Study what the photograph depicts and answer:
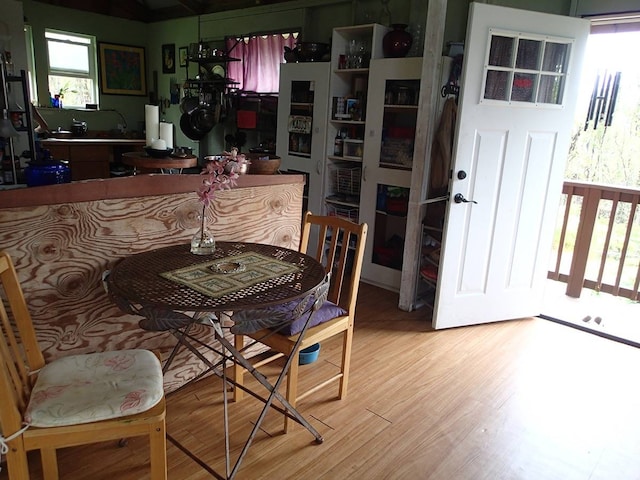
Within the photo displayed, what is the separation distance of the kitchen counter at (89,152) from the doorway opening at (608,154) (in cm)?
540

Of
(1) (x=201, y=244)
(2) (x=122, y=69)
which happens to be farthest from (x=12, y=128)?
(2) (x=122, y=69)

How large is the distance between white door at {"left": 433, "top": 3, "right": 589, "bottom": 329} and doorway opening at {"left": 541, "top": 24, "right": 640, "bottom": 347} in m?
0.38

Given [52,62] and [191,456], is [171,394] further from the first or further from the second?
[52,62]

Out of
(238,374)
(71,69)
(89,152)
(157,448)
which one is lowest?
(238,374)

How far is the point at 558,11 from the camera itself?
329cm

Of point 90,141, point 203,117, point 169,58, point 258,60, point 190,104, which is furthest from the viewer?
point 169,58

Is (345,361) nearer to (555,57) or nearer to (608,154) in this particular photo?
(555,57)

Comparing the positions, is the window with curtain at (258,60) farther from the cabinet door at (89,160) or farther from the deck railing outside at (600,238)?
the deck railing outside at (600,238)

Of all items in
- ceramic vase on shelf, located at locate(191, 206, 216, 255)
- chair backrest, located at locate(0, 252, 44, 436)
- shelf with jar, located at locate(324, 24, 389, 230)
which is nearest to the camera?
chair backrest, located at locate(0, 252, 44, 436)

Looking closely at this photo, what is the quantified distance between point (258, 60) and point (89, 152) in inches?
101

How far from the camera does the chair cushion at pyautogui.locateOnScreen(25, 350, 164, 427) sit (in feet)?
4.37

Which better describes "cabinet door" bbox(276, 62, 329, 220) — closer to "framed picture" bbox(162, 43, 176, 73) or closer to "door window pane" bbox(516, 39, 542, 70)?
"door window pane" bbox(516, 39, 542, 70)

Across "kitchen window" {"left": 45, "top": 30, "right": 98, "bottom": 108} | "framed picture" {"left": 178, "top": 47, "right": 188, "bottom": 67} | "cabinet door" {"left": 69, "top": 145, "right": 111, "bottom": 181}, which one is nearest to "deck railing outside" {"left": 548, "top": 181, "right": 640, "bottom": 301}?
"framed picture" {"left": 178, "top": 47, "right": 188, "bottom": 67}

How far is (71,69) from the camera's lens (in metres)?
6.46
